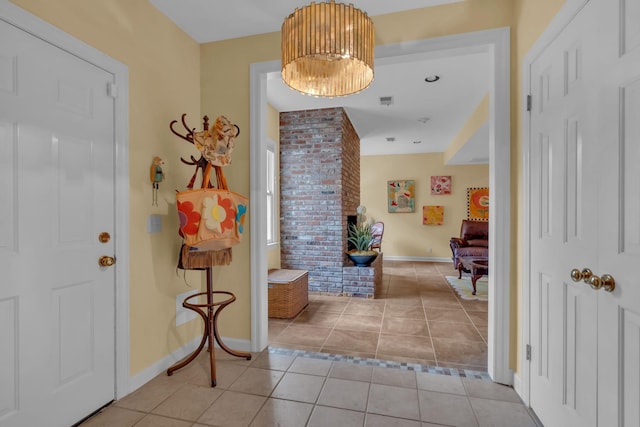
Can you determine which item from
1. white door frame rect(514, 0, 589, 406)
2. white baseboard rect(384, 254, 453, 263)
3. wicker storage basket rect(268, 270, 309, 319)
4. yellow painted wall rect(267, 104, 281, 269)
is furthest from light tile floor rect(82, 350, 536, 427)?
white baseboard rect(384, 254, 453, 263)

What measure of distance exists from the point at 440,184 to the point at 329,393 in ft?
21.6

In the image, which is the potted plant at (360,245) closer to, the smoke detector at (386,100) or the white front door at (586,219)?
the smoke detector at (386,100)

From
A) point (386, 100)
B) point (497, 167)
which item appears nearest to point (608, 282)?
point (497, 167)

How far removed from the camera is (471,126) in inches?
189

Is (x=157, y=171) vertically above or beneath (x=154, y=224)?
above

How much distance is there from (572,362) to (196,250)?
212 cm

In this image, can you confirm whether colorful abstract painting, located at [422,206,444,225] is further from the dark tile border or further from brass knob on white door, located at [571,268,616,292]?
brass knob on white door, located at [571,268,616,292]

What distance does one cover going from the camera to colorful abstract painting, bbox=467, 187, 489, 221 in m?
7.33

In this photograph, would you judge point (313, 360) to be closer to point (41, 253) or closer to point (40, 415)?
point (40, 415)

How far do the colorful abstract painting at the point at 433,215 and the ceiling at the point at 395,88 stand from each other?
1269 millimetres

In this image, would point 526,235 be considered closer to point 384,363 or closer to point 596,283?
point 596,283

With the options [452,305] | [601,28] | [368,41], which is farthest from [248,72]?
[452,305]

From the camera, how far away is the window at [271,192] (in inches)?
168

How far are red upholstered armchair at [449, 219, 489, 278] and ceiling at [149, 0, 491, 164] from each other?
4.77 feet
